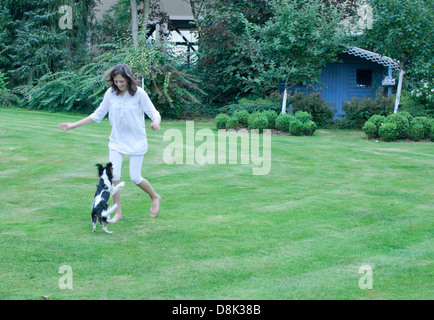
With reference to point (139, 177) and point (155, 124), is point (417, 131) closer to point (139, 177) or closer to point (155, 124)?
point (139, 177)

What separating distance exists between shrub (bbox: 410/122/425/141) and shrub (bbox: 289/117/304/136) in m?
3.59

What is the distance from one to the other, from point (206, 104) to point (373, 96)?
320 inches

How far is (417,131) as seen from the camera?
17.2m

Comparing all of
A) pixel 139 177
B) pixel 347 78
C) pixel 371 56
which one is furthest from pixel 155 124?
pixel 347 78

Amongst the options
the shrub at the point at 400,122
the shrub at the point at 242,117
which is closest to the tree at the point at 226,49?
the shrub at the point at 242,117

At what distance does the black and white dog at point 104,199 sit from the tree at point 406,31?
15.2 meters

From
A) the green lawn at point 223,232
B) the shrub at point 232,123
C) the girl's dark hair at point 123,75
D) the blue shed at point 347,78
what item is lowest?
the green lawn at point 223,232

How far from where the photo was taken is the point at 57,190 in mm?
9211

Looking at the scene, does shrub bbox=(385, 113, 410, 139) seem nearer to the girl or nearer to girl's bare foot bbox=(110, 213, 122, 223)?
the girl

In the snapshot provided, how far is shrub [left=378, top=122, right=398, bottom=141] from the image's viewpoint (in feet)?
55.9

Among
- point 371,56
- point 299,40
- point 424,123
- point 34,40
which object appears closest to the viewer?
point 424,123

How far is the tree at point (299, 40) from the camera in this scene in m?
20.5

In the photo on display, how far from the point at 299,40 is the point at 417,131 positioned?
5953 millimetres

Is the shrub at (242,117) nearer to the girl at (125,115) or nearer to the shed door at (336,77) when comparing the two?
the shed door at (336,77)
